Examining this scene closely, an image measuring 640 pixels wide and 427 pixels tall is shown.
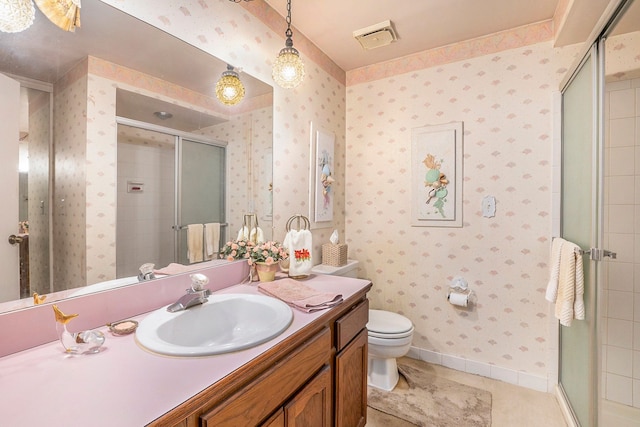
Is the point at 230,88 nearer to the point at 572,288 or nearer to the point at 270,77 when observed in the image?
the point at 270,77

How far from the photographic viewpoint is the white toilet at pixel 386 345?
1.85 meters

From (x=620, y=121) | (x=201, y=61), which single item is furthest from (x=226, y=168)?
(x=620, y=121)

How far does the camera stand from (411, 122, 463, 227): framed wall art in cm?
222

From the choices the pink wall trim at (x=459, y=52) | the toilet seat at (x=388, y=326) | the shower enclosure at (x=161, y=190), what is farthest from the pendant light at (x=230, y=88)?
the toilet seat at (x=388, y=326)

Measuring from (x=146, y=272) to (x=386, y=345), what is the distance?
1452 mm

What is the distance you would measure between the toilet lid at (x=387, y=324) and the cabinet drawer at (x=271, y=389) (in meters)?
0.83

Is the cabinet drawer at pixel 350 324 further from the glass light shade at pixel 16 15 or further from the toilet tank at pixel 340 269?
the glass light shade at pixel 16 15

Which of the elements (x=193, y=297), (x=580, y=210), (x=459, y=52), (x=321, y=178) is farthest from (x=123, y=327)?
(x=459, y=52)

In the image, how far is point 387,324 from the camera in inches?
78.2

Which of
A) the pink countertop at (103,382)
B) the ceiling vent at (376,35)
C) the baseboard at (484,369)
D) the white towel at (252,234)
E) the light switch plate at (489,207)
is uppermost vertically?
the ceiling vent at (376,35)

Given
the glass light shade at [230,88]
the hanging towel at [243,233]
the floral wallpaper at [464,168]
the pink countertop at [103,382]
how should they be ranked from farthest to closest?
the floral wallpaper at [464,168], the hanging towel at [243,233], the glass light shade at [230,88], the pink countertop at [103,382]

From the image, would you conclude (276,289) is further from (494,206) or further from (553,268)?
(494,206)

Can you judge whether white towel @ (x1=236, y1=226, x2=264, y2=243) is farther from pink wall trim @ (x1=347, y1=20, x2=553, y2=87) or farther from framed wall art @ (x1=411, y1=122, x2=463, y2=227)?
pink wall trim @ (x1=347, y1=20, x2=553, y2=87)

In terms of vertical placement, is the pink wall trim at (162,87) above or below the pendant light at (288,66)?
below
